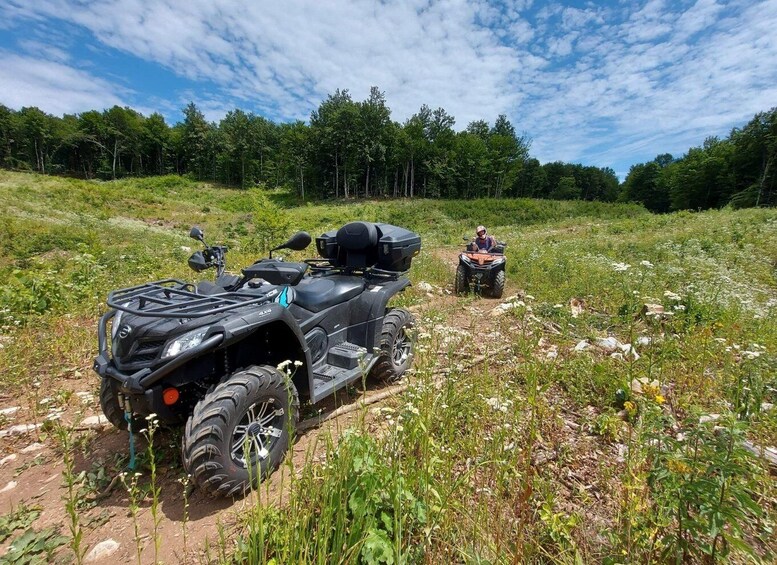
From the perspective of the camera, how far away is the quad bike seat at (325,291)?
3408 mm

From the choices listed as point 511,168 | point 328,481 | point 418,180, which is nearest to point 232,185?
point 418,180

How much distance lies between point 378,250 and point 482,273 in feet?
13.1

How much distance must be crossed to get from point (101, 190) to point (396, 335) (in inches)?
1212

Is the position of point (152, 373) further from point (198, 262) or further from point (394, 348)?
point (394, 348)

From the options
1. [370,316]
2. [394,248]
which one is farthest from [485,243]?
[370,316]

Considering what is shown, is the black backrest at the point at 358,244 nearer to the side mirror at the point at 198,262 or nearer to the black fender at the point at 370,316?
the black fender at the point at 370,316

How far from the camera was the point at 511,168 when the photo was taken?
50688 mm

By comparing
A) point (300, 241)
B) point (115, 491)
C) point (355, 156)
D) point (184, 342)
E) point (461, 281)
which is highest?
point (355, 156)

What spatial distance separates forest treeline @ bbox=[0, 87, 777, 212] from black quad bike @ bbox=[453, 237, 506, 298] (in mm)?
38429

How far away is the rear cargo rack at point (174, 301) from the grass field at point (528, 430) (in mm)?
733

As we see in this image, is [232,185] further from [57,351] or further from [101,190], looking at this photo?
[57,351]

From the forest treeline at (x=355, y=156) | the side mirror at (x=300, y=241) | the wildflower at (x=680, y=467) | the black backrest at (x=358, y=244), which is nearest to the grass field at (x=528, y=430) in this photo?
the wildflower at (x=680, y=467)

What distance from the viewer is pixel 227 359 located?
2.67 metres

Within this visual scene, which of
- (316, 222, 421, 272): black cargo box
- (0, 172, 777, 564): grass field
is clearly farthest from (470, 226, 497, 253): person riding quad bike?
(316, 222, 421, 272): black cargo box
